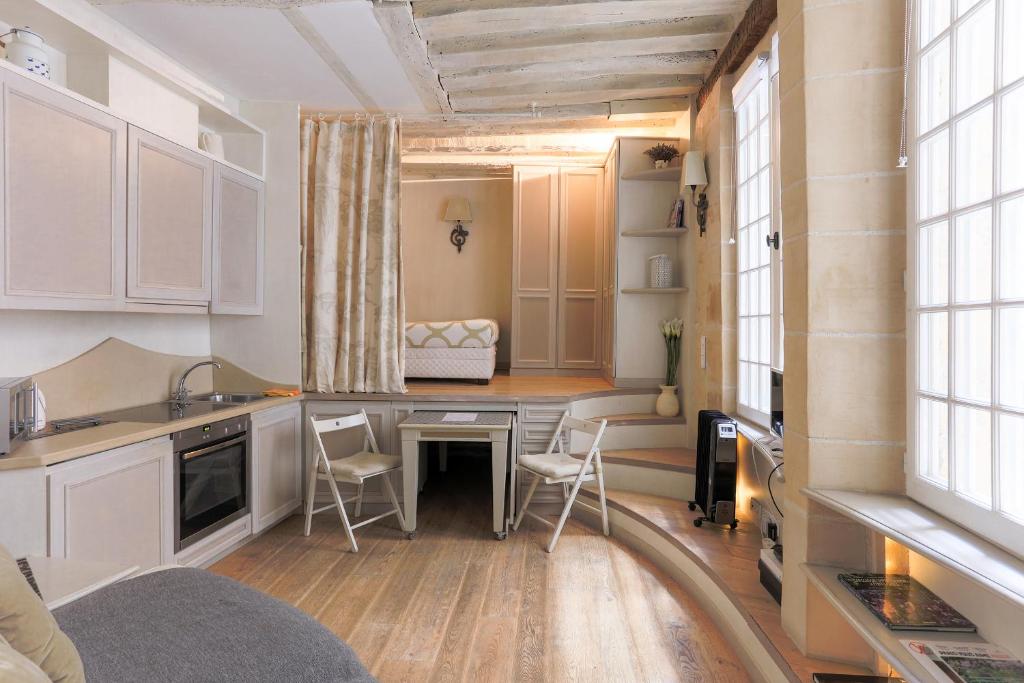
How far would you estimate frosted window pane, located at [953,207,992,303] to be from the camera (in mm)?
1548

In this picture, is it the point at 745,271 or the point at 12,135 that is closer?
the point at 12,135

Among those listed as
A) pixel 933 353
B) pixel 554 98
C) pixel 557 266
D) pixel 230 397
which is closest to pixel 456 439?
pixel 230 397

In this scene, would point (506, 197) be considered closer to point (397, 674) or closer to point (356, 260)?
point (356, 260)

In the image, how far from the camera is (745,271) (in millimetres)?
3482

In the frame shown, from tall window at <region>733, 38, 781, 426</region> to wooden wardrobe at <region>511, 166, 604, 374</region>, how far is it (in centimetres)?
235

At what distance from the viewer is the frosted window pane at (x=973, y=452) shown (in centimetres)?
157

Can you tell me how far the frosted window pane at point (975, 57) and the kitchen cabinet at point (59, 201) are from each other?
124 inches

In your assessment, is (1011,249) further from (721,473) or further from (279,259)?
(279,259)

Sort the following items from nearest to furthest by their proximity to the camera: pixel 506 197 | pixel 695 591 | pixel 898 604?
pixel 898 604 < pixel 695 591 < pixel 506 197

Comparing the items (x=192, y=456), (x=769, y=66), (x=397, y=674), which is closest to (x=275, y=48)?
(x=192, y=456)

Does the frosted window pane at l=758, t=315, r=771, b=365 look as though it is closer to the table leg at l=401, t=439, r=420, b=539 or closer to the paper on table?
the paper on table

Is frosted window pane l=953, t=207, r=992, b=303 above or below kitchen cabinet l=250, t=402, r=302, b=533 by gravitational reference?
above

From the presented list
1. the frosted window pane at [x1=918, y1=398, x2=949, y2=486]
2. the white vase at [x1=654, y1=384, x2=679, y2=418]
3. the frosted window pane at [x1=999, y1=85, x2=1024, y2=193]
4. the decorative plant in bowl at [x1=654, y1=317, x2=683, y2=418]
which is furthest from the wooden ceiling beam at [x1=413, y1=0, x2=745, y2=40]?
the white vase at [x1=654, y1=384, x2=679, y2=418]

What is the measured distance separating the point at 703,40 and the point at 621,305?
6.47ft
